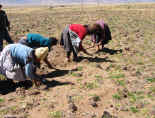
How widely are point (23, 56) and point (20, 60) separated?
19 cm

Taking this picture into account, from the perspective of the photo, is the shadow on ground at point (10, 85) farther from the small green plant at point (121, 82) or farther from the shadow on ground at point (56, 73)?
the small green plant at point (121, 82)

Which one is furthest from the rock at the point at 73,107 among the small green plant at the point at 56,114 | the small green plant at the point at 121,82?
the small green plant at the point at 121,82

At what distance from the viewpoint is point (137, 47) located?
8.66m

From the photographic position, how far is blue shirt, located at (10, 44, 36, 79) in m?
4.48

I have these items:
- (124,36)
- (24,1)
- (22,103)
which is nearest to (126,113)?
(22,103)

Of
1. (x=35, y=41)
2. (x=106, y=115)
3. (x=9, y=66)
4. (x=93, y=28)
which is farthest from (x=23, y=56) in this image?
(x=93, y=28)

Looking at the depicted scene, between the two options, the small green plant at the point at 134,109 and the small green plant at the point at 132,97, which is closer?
the small green plant at the point at 134,109

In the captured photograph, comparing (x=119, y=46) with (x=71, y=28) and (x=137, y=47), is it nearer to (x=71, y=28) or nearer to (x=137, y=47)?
(x=137, y=47)

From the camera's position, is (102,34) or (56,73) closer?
(56,73)

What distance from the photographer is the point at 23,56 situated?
448 centimetres

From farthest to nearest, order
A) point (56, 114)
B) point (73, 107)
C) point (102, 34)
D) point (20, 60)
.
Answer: point (102, 34), point (20, 60), point (73, 107), point (56, 114)

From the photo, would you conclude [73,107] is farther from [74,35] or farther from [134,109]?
[74,35]

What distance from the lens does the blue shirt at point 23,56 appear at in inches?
176

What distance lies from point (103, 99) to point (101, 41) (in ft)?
12.0
